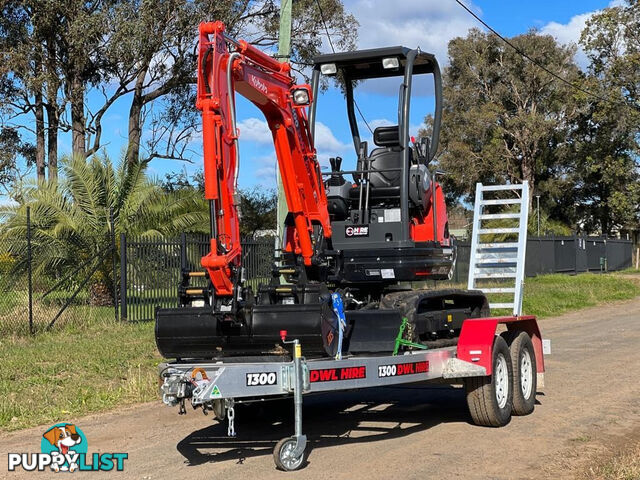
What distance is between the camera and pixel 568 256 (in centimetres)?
3919

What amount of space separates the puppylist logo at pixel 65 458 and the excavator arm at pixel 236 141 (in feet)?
5.86

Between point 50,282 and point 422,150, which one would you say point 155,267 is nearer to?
point 50,282

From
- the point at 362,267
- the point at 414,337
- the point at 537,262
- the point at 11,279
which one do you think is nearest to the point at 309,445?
the point at 414,337

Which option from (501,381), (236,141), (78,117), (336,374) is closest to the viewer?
(336,374)

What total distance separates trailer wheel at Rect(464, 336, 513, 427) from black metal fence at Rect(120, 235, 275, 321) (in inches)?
360

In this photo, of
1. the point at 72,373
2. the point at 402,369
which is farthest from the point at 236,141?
the point at 72,373

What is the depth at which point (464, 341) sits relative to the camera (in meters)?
8.60

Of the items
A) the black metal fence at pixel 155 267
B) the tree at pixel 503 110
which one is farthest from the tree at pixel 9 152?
the tree at pixel 503 110

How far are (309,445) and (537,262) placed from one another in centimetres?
2931

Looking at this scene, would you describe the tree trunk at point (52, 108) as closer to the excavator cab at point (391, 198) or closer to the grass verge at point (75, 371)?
the grass verge at point (75, 371)

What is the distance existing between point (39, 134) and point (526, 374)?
25263mm

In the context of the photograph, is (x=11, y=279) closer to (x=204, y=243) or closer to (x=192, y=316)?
(x=204, y=243)

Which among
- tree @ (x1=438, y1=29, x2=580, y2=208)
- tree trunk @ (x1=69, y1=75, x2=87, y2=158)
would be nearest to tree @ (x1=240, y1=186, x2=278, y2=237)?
tree trunk @ (x1=69, y1=75, x2=87, y2=158)

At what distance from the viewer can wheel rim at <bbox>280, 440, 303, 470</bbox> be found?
7.02m
